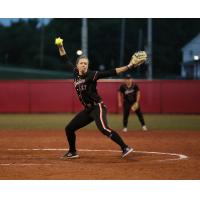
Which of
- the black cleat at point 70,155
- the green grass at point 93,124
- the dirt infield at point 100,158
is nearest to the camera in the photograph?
the dirt infield at point 100,158

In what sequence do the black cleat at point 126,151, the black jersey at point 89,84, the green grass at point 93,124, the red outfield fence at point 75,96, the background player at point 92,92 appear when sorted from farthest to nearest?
the red outfield fence at point 75,96 < the green grass at point 93,124 < the black cleat at point 126,151 < the black jersey at point 89,84 < the background player at point 92,92

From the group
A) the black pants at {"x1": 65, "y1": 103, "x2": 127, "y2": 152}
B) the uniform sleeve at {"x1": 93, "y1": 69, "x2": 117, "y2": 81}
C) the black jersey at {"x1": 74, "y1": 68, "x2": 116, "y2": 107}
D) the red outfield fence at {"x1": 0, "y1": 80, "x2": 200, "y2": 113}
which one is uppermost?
the uniform sleeve at {"x1": 93, "y1": 69, "x2": 117, "y2": 81}

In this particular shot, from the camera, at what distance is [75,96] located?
101 feet

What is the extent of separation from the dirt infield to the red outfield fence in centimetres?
1301

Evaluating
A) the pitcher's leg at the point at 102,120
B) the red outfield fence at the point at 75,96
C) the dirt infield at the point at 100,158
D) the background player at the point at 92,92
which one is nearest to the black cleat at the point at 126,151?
the background player at the point at 92,92

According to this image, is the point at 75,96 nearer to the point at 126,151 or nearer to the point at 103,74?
the point at 126,151

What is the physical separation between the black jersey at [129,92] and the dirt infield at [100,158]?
1.66 metres

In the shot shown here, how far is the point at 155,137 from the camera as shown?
658 inches

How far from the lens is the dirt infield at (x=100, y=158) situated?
29.8ft

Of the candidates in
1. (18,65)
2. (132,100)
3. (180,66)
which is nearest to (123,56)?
(180,66)

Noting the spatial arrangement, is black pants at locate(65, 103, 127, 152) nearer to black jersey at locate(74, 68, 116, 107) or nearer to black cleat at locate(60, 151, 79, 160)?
black jersey at locate(74, 68, 116, 107)

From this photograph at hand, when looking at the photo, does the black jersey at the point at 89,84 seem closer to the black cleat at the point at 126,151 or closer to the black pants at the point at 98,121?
the black pants at the point at 98,121

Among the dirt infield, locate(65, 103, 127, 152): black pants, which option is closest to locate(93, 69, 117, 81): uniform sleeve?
locate(65, 103, 127, 152): black pants

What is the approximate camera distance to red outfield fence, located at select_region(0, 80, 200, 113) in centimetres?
3073
